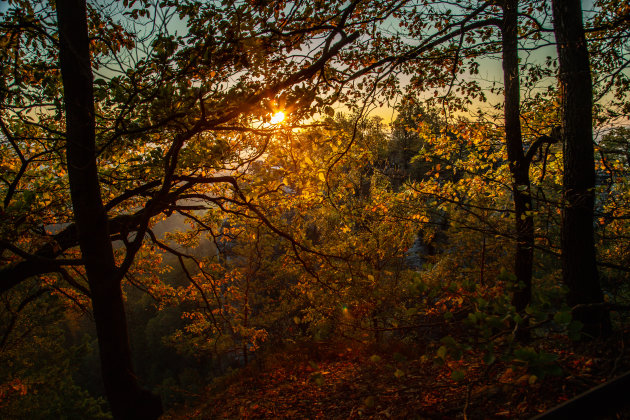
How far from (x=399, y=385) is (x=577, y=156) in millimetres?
4467

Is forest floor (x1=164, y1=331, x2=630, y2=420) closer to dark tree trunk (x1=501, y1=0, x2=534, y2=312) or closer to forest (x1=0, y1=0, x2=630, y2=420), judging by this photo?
forest (x1=0, y1=0, x2=630, y2=420)

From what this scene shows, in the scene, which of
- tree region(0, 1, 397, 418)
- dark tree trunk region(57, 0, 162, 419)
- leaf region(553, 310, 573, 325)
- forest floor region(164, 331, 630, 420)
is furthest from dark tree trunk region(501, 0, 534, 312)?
dark tree trunk region(57, 0, 162, 419)

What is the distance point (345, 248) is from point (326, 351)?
4.44 metres

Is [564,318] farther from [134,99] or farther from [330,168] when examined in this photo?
[134,99]

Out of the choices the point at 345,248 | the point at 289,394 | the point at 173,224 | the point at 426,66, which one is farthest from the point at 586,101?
the point at 173,224

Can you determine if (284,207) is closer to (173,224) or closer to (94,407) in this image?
(94,407)

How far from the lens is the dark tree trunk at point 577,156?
3.83 metres

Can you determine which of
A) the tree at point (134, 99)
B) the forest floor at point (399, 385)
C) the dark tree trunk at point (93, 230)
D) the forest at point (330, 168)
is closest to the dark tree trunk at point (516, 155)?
the forest at point (330, 168)

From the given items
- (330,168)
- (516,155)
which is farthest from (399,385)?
(516,155)

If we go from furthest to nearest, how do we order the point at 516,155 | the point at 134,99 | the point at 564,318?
the point at 516,155 → the point at 134,99 → the point at 564,318

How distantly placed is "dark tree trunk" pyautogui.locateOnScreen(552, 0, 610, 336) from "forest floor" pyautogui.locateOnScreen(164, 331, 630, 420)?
0.94 m

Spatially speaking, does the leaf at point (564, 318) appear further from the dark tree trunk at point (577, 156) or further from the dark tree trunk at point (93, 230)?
the dark tree trunk at point (93, 230)

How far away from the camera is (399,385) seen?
5.20 metres

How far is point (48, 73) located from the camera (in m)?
4.98
